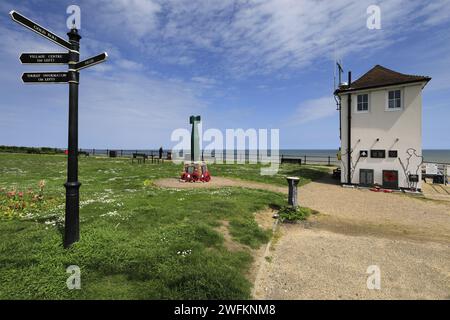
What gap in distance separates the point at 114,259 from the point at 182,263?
53.7 inches

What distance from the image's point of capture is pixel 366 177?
17047 mm

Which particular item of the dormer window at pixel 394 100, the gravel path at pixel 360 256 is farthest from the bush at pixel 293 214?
the dormer window at pixel 394 100

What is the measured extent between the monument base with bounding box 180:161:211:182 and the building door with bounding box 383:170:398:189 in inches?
473

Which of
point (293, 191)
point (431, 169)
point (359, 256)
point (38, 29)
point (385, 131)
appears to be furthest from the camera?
point (431, 169)

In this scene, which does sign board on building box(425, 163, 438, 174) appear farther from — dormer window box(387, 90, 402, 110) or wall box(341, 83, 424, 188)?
dormer window box(387, 90, 402, 110)

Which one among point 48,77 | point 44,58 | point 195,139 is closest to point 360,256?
point 48,77

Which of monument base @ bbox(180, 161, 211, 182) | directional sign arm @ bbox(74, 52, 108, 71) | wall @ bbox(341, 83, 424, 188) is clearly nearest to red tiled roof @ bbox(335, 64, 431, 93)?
wall @ bbox(341, 83, 424, 188)

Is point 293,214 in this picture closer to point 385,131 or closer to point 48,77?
point 48,77

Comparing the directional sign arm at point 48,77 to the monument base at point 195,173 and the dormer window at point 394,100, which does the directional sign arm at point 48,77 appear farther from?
the dormer window at point 394,100

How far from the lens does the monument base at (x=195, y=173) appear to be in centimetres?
1694

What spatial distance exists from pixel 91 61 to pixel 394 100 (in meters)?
18.0

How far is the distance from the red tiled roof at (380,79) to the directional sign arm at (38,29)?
58.1 feet
